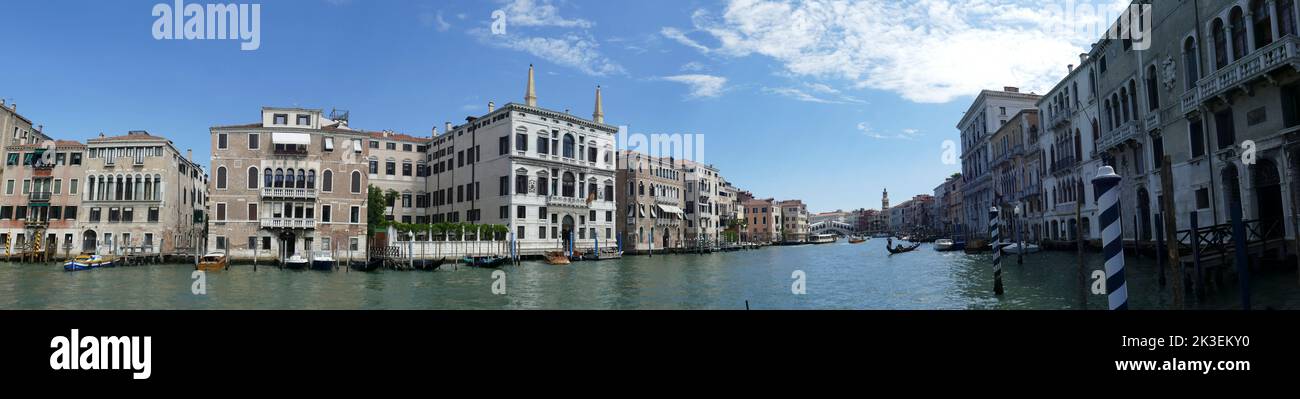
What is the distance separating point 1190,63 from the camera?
14.0 m

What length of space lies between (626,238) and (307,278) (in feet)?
82.8

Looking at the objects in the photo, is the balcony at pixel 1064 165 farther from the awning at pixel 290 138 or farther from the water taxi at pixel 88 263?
the water taxi at pixel 88 263

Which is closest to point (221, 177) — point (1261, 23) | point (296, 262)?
point (296, 262)

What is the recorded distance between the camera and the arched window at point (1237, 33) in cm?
1205

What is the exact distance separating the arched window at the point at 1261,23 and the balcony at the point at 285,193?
110ft

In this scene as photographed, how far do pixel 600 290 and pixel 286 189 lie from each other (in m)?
20.0

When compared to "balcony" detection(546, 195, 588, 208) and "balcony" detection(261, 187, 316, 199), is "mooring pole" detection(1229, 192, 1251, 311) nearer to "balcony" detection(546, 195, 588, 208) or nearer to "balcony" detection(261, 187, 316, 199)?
"balcony" detection(546, 195, 588, 208)

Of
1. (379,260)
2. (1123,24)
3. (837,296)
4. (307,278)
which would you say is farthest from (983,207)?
(307,278)

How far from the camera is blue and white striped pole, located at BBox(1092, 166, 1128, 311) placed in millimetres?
4852

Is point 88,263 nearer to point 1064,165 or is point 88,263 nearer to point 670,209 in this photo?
point 670,209

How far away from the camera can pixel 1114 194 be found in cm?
490

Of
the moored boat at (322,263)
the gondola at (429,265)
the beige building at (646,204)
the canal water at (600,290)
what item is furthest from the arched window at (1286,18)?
the beige building at (646,204)
